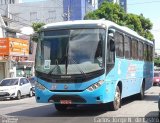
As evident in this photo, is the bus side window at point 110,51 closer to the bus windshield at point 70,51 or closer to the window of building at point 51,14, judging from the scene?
the bus windshield at point 70,51

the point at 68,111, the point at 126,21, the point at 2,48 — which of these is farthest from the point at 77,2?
the point at 68,111

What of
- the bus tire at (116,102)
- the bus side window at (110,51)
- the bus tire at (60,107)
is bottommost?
the bus tire at (60,107)

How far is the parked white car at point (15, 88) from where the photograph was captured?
27.7 m

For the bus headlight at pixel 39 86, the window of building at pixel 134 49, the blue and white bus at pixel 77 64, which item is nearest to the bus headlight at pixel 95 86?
the blue and white bus at pixel 77 64

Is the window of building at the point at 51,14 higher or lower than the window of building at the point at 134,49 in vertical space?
higher

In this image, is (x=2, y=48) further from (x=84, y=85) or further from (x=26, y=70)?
(x=84, y=85)

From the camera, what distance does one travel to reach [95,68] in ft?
45.4

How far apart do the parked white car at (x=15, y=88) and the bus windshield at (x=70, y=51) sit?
13674 millimetres

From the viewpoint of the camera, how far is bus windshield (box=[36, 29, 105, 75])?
13.9 meters

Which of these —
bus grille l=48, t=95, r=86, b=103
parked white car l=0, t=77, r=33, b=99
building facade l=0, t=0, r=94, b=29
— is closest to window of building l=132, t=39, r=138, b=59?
bus grille l=48, t=95, r=86, b=103

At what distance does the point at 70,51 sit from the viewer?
46.4 feet

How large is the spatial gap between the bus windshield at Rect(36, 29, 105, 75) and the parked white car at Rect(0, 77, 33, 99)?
44.9 feet

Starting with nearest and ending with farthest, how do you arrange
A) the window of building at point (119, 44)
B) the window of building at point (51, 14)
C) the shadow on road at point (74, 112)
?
the shadow on road at point (74, 112)
the window of building at point (119, 44)
the window of building at point (51, 14)

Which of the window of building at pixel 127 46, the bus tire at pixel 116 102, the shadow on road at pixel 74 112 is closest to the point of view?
the shadow on road at pixel 74 112
